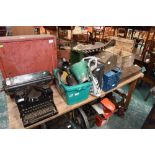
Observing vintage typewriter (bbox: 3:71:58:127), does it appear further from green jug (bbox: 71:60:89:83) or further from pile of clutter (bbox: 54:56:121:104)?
green jug (bbox: 71:60:89:83)

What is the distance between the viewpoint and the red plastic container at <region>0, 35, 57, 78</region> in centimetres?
122

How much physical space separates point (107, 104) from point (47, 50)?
1131 millimetres

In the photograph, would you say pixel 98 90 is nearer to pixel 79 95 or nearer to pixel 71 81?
pixel 79 95

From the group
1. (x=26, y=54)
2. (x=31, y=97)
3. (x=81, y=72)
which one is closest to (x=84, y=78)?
(x=81, y=72)

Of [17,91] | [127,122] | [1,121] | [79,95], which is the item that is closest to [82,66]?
[79,95]

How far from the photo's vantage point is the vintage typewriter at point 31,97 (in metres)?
1.07

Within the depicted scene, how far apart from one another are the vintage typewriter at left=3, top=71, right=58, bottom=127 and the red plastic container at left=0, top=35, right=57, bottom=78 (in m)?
0.17

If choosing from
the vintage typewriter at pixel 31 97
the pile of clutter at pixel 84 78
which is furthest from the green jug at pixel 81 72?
the vintage typewriter at pixel 31 97

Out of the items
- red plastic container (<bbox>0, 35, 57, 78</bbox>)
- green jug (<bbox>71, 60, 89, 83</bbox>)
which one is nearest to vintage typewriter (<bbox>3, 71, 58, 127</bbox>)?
red plastic container (<bbox>0, 35, 57, 78</bbox>)

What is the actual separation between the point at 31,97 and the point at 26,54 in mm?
483

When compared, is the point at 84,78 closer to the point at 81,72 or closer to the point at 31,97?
the point at 81,72

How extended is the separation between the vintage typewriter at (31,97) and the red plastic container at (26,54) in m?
0.17

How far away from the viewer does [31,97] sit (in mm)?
1095

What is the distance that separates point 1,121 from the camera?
6.23ft
